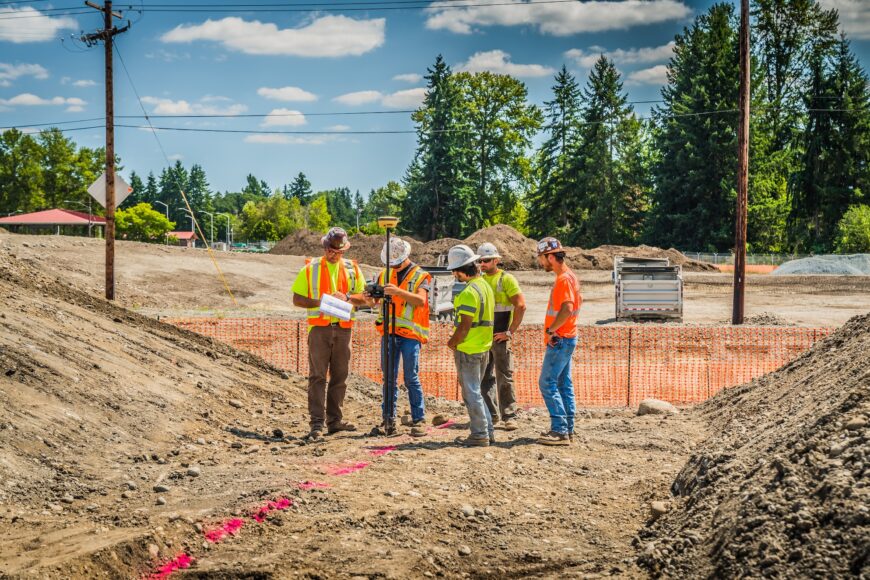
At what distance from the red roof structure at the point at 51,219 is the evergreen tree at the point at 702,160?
48.8m

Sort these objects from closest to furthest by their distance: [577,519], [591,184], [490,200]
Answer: [577,519]
[591,184]
[490,200]

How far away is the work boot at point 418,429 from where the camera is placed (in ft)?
28.4

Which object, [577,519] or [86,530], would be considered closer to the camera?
[86,530]

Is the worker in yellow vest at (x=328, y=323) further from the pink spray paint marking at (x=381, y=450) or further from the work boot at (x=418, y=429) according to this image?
the pink spray paint marking at (x=381, y=450)

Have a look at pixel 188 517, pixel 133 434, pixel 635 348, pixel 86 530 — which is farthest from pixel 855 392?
pixel 635 348

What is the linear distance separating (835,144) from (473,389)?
53.0m

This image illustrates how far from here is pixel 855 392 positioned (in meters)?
5.86

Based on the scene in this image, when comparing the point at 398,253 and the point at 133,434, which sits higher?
the point at 398,253

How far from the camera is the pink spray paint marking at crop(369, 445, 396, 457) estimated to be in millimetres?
7684

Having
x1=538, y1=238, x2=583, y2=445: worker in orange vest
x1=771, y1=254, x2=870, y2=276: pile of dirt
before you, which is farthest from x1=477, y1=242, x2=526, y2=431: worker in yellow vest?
x1=771, y1=254, x2=870, y2=276: pile of dirt

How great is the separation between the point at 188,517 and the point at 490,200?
63714mm

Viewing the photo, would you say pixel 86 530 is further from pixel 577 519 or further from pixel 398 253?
pixel 398 253

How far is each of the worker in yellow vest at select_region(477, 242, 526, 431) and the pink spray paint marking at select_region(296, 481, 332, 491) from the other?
2.92m

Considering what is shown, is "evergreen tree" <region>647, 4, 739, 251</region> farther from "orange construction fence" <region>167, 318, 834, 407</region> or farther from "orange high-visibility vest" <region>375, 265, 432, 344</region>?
"orange high-visibility vest" <region>375, 265, 432, 344</region>
